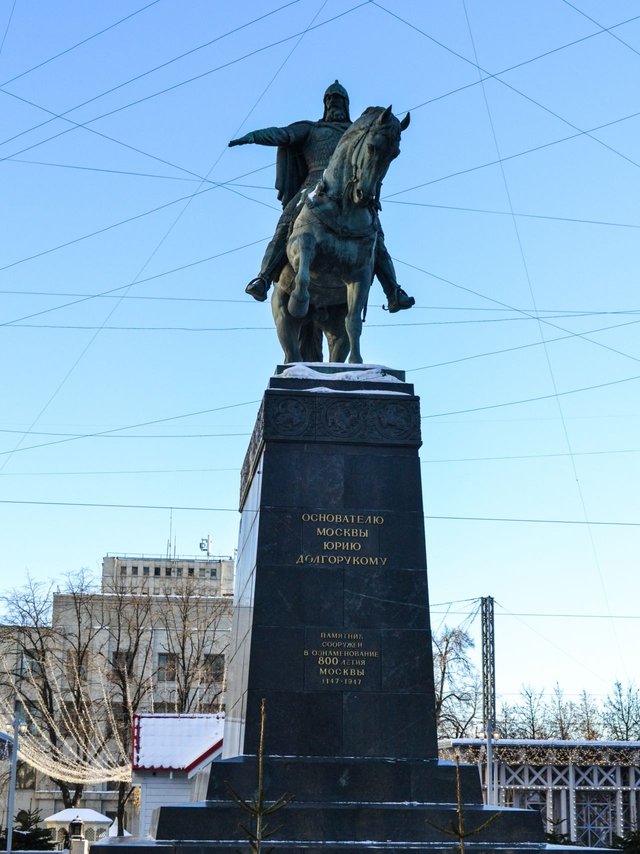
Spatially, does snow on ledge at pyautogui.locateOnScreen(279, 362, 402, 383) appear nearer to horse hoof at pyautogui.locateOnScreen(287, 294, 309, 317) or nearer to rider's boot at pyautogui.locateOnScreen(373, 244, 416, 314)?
horse hoof at pyautogui.locateOnScreen(287, 294, 309, 317)

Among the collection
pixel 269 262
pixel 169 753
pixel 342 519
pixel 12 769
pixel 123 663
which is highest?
pixel 269 262

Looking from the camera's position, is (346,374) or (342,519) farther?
(346,374)

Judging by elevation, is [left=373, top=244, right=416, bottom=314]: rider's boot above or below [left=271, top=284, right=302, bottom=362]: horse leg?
above

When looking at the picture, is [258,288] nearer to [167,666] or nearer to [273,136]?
[273,136]

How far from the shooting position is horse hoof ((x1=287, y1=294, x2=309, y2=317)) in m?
15.5

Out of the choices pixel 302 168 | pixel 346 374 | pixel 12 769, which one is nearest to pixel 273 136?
pixel 302 168

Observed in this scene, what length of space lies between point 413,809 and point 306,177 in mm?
9077

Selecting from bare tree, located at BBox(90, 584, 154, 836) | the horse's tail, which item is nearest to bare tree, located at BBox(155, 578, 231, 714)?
bare tree, located at BBox(90, 584, 154, 836)

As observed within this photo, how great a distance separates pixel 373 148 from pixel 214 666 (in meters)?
45.8

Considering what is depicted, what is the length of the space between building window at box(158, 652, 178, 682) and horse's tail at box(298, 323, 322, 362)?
32601mm

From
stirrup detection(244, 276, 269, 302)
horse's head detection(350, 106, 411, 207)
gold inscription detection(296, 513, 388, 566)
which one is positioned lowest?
gold inscription detection(296, 513, 388, 566)

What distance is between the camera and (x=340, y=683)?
12.9 meters

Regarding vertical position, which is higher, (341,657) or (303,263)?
(303,263)

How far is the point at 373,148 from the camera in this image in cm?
1436
